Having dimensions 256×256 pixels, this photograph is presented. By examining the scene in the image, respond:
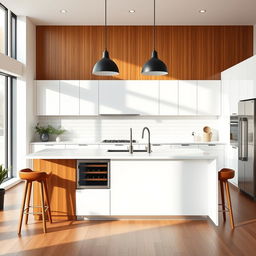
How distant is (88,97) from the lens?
815 cm

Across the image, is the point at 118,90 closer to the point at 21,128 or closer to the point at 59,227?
the point at 21,128

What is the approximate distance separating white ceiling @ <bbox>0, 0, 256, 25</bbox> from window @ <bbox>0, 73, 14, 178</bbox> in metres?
1.43

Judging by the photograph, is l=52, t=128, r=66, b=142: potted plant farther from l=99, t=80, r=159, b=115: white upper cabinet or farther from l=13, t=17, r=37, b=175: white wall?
l=99, t=80, r=159, b=115: white upper cabinet

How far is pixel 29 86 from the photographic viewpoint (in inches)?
314

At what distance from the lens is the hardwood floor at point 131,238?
12.5 feet

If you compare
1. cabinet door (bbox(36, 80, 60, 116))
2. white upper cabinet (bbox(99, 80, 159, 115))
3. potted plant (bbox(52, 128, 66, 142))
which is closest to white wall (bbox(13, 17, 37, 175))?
cabinet door (bbox(36, 80, 60, 116))

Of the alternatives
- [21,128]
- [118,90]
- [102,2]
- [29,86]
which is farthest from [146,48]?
[21,128]

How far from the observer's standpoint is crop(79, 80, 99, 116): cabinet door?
8.14 m

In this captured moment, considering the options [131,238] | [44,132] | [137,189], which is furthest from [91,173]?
[44,132]

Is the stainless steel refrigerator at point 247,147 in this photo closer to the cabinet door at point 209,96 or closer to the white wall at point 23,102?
the cabinet door at point 209,96

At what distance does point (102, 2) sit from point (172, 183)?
365cm

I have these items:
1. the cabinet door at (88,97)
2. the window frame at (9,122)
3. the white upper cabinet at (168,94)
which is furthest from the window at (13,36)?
the white upper cabinet at (168,94)

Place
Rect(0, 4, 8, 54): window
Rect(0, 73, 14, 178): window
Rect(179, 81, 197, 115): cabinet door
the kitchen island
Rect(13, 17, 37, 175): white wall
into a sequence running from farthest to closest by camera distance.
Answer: Rect(179, 81, 197, 115): cabinet door < Rect(13, 17, 37, 175): white wall < Rect(0, 73, 14, 178): window < Rect(0, 4, 8, 54): window < the kitchen island

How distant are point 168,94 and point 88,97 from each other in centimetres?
168
